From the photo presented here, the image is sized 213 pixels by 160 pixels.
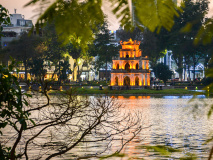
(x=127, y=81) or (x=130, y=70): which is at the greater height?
(x=130, y=70)

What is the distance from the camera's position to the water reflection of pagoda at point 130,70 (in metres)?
62.3

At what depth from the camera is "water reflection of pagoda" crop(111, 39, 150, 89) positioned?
6228 centimetres

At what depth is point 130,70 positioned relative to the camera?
62.4m

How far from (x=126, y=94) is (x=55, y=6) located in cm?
5438

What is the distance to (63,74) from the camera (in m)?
76.9

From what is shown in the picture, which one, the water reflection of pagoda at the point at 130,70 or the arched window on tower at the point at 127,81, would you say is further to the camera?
the arched window on tower at the point at 127,81

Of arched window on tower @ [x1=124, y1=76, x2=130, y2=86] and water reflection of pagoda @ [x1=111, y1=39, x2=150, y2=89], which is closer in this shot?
water reflection of pagoda @ [x1=111, y1=39, x2=150, y2=89]

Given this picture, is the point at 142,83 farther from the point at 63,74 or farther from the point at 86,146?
the point at 86,146

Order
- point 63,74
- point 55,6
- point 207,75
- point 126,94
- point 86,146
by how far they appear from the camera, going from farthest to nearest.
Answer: point 63,74 → point 126,94 → point 86,146 → point 207,75 → point 55,6

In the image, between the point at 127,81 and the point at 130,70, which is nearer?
the point at 130,70

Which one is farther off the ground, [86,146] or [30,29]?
[30,29]

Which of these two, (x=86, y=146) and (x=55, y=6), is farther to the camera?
(x=86, y=146)

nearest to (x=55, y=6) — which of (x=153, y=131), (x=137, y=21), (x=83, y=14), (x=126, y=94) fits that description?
(x=83, y=14)

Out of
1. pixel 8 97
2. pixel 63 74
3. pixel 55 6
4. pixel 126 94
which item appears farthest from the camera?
pixel 63 74
